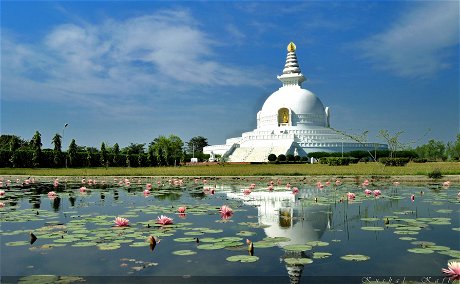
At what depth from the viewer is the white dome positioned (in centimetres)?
6209

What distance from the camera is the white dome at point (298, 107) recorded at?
62.1 m

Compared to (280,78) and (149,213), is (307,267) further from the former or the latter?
(280,78)

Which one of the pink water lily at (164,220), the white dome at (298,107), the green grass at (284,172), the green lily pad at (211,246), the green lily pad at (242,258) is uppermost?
the white dome at (298,107)

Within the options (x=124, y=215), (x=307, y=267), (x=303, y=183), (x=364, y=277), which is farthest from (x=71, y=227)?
(x=303, y=183)

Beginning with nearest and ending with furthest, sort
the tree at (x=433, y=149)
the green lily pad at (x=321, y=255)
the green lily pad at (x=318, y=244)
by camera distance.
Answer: the green lily pad at (x=321, y=255)
the green lily pad at (x=318, y=244)
the tree at (x=433, y=149)

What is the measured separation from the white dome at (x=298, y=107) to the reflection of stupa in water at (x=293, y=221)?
170 feet

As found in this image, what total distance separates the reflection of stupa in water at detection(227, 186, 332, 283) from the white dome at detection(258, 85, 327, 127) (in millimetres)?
51779

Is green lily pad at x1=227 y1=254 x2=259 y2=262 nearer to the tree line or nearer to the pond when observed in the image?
the pond

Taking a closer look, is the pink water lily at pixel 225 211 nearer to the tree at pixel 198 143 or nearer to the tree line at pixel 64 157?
the tree line at pixel 64 157

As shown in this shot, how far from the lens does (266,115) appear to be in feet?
212

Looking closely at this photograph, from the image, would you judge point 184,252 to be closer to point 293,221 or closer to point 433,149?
point 293,221

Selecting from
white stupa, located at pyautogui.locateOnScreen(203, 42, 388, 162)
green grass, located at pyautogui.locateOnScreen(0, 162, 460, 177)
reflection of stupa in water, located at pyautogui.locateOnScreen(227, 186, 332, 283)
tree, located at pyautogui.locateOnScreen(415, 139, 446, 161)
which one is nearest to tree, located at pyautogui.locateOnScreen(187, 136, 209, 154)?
white stupa, located at pyautogui.locateOnScreen(203, 42, 388, 162)

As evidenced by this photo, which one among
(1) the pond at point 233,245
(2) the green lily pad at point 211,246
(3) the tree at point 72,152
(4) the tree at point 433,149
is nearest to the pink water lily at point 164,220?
(1) the pond at point 233,245

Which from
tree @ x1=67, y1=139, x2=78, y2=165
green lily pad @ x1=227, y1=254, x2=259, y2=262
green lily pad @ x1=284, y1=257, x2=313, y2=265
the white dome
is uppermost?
the white dome
